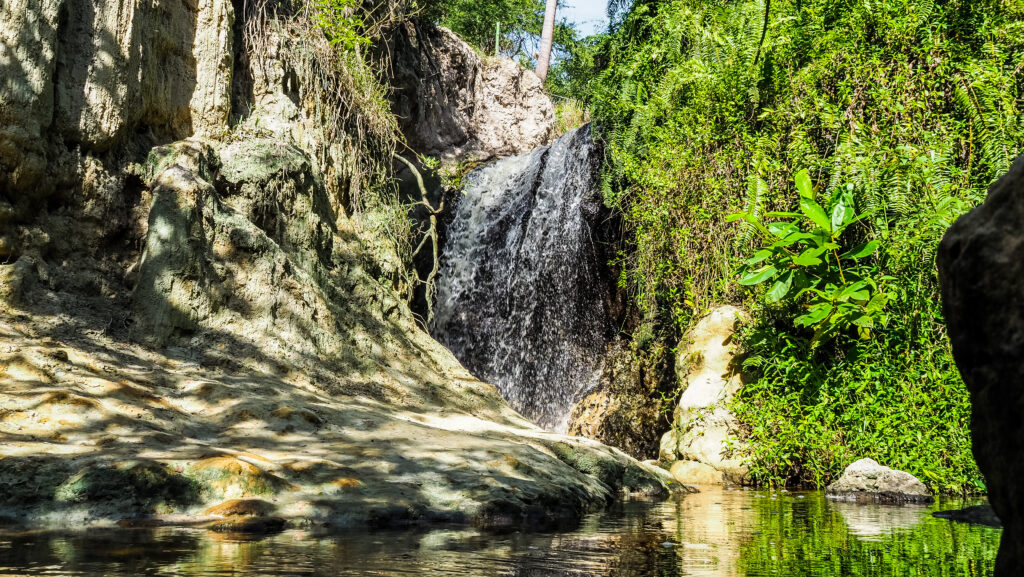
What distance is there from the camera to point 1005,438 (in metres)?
1.34

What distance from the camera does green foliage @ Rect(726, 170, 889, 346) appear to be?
20.9 feet

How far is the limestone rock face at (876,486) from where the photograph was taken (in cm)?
566

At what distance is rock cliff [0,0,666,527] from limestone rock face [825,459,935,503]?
1482 millimetres

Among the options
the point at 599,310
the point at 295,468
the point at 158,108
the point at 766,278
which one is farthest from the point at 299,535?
the point at 599,310

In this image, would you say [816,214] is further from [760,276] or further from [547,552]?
[547,552]

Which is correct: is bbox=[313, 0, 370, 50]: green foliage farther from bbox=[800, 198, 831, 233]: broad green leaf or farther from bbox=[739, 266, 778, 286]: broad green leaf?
bbox=[800, 198, 831, 233]: broad green leaf

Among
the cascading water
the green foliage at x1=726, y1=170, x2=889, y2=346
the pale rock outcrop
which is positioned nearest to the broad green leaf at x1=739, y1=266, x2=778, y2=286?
the green foliage at x1=726, y1=170, x2=889, y2=346

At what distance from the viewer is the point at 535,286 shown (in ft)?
37.3

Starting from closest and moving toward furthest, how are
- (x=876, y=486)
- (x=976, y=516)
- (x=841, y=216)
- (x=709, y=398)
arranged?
(x=976, y=516)
(x=876, y=486)
(x=841, y=216)
(x=709, y=398)

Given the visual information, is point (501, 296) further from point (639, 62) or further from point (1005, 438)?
point (1005, 438)

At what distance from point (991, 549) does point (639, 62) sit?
821 cm

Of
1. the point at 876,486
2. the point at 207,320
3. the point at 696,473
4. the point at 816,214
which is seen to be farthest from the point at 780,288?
the point at 207,320

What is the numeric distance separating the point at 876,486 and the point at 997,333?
16.8 feet

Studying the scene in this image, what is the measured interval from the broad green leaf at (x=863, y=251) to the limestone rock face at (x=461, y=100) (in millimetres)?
7912
